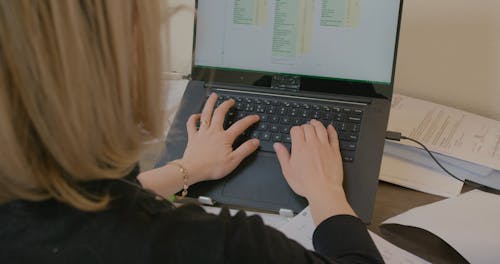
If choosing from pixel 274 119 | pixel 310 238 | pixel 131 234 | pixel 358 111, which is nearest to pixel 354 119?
pixel 358 111

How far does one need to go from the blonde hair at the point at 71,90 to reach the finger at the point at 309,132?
0.34 metres

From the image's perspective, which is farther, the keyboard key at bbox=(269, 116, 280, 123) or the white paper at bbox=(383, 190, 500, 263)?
the keyboard key at bbox=(269, 116, 280, 123)

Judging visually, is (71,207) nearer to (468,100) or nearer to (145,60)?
(145,60)

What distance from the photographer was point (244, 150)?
0.74 metres

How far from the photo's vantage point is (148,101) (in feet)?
1.47

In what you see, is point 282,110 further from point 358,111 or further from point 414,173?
point 414,173

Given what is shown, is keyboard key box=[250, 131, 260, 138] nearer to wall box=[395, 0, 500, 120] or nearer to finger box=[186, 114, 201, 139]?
finger box=[186, 114, 201, 139]

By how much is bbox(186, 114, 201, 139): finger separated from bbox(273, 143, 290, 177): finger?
0.14 m

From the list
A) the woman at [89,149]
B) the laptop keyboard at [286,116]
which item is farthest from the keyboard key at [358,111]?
the woman at [89,149]

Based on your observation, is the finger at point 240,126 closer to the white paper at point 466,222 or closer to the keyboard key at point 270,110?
the keyboard key at point 270,110

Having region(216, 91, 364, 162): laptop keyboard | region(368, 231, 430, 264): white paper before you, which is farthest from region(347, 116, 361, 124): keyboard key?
region(368, 231, 430, 264): white paper

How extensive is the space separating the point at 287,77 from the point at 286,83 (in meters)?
0.01

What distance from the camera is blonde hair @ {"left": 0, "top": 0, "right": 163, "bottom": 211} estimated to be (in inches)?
13.7

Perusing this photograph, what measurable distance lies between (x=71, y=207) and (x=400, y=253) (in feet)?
1.31
